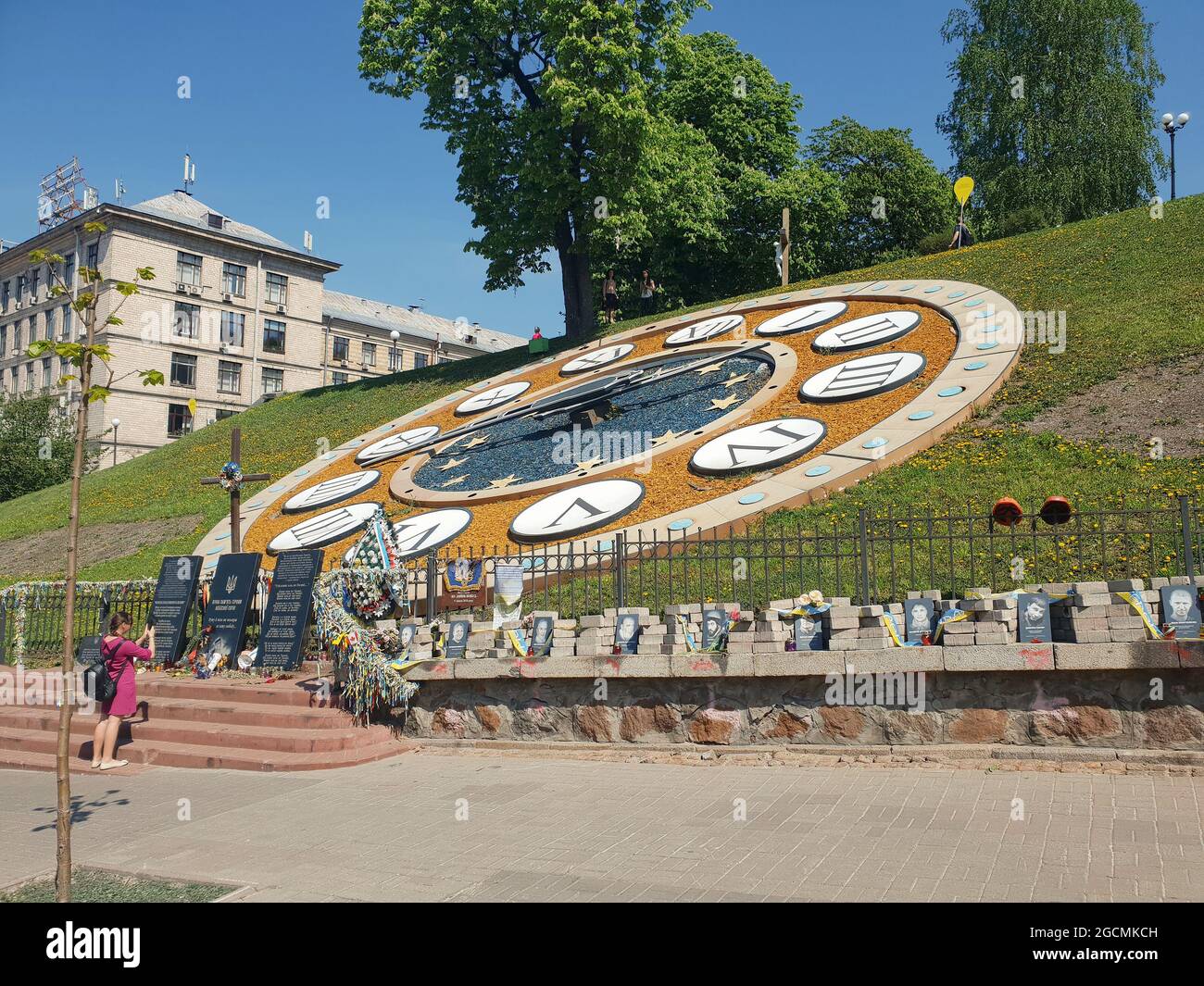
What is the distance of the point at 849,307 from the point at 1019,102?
1088 inches

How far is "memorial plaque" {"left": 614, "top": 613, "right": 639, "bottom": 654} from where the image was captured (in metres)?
10.3

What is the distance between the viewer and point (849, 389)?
16.5 meters

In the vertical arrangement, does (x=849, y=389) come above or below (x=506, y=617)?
above

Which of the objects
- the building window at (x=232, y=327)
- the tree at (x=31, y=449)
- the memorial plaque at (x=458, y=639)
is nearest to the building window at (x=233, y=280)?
the building window at (x=232, y=327)

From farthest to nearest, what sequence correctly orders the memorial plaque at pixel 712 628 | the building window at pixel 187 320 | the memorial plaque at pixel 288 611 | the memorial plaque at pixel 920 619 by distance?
the building window at pixel 187 320 → the memorial plaque at pixel 288 611 → the memorial plaque at pixel 712 628 → the memorial plaque at pixel 920 619

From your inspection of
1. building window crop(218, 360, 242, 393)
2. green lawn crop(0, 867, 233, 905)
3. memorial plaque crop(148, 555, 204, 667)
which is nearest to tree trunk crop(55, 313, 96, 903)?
green lawn crop(0, 867, 233, 905)

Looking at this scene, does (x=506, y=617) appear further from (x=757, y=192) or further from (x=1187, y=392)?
(x=757, y=192)

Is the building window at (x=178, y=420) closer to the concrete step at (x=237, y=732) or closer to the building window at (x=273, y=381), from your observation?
the building window at (x=273, y=381)

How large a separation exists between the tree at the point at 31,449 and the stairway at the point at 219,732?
29844 mm

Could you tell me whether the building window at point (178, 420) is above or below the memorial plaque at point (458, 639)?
above

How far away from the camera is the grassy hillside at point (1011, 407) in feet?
42.6

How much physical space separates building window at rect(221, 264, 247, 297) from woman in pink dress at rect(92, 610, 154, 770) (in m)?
52.3
